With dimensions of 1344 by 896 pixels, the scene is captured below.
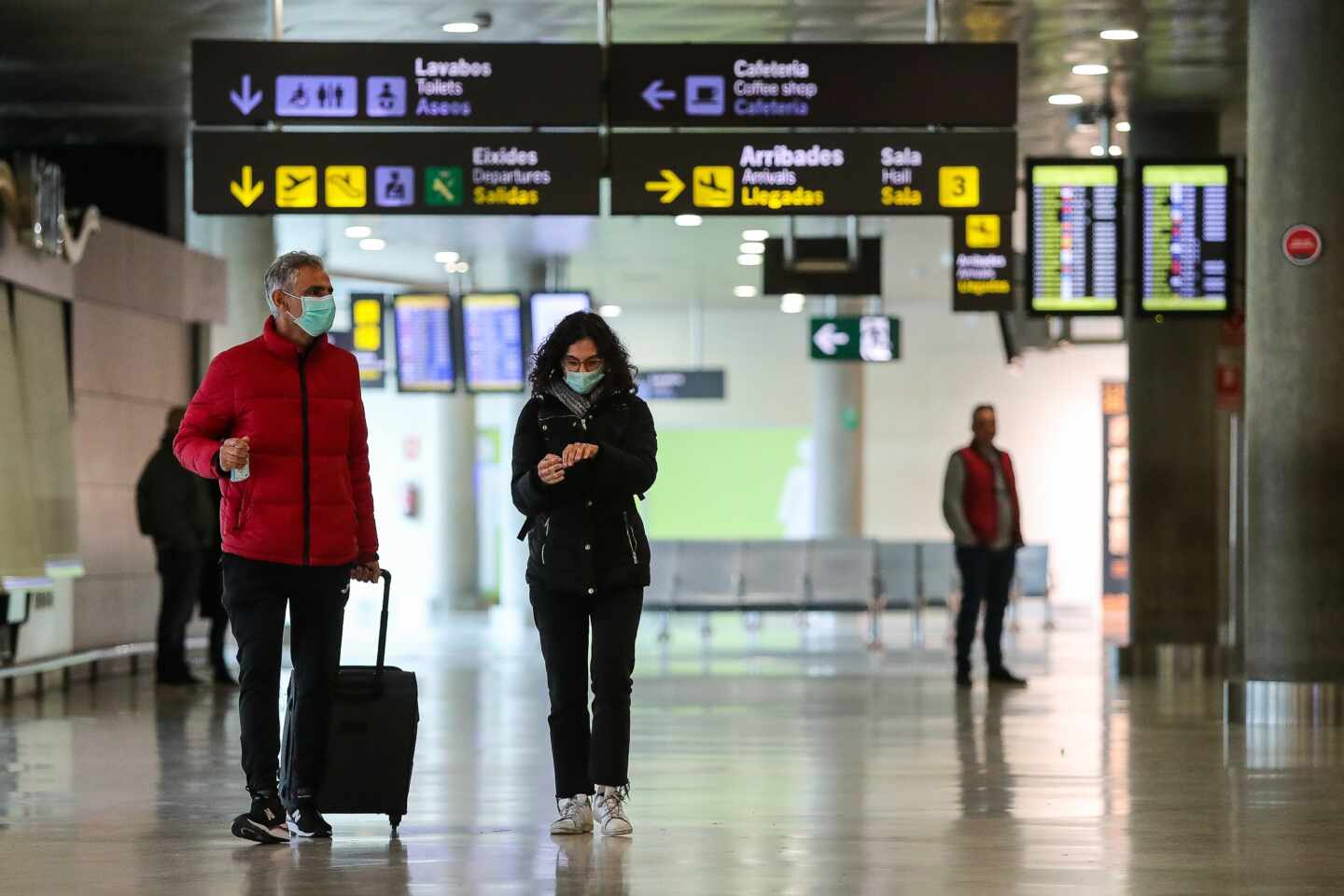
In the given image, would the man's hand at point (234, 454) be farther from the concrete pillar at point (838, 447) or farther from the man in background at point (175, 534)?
the concrete pillar at point (838, 447)

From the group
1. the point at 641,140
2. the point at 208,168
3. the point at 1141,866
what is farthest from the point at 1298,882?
the point at 208,168

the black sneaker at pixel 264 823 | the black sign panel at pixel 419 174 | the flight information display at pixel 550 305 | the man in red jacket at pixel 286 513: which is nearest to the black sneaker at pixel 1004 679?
the black sign panel at pixel 419 174

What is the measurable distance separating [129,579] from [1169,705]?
7.65 meters

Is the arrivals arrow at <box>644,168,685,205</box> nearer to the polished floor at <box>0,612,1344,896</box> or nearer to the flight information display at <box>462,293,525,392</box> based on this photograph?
the polished floor at <box>0,612,1344,896</box>

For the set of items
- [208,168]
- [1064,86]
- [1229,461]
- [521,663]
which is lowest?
[521,663]

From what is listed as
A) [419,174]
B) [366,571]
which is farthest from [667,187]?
[366,571]

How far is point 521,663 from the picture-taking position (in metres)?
17.0

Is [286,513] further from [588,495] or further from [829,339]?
[829,339]

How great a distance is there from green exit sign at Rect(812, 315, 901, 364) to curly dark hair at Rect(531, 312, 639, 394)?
16893mm

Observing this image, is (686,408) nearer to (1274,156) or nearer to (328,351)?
(1274,156)

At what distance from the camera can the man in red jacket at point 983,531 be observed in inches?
548

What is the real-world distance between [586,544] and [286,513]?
871 millimetres

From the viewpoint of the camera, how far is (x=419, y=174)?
1069 cm

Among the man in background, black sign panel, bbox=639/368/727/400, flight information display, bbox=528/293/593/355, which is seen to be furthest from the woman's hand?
black sign panel, bbox=639/368/727/400
